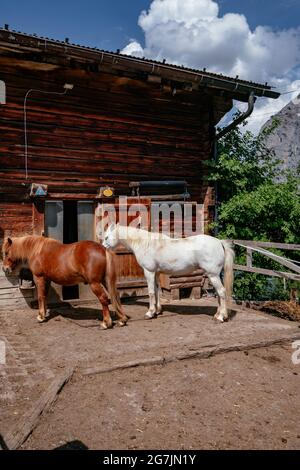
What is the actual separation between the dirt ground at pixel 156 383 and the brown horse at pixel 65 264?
0.57 metres

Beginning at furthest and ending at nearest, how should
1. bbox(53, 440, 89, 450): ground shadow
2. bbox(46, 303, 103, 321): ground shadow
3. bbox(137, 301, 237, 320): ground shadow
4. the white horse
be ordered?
bbox(137, 301, 237, 320): ground shadow → bbox(46, 303, 103, 321): ground shadow → the white horse → bbox(53, 440, 89, 450): ground shadow

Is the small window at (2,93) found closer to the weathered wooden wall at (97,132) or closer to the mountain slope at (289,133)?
the weathered wooden wall at (97,132)

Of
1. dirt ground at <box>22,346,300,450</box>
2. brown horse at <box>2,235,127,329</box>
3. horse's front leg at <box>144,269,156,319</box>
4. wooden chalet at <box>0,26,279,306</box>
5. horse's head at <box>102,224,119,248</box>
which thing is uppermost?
wooden chalet at <box>0,26,279,306</box>

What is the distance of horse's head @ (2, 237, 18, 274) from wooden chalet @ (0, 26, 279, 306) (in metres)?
0.49

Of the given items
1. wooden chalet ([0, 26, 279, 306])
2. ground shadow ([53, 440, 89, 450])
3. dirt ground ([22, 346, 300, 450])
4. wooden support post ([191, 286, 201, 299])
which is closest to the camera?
ground shadow ([53, 440, 89, 450])

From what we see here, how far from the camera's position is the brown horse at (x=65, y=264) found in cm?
623

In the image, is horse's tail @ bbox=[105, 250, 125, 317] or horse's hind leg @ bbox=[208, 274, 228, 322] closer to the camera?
horse's tail @ bbox=[105, 250, 125, 317]

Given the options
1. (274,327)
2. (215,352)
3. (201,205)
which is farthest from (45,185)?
Answer: (274,327)

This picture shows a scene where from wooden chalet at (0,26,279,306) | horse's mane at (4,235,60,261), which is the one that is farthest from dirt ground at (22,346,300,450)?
wooden chalet at (0,26,279,306)

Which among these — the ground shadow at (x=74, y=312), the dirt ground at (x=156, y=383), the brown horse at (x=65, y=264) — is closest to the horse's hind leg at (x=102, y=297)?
the brown horse at (x=65, y=264)

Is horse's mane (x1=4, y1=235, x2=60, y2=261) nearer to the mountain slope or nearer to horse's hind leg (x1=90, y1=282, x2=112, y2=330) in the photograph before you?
horse's hind leg (x1=90, y1=282, x2=112, y2=330)

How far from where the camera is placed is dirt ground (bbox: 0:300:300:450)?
10.9 feet

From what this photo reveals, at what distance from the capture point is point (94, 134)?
26.9ft

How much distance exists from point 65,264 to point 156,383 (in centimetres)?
292
